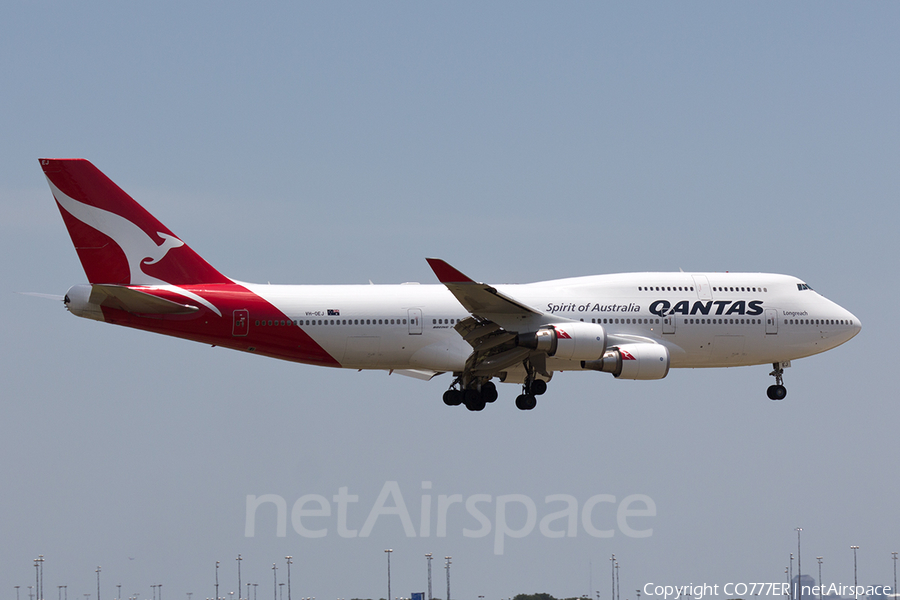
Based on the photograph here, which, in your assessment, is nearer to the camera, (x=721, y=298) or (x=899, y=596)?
(x=721, y=298)

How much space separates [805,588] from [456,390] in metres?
32.8

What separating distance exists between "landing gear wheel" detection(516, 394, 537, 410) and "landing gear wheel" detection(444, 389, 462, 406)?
233 cm

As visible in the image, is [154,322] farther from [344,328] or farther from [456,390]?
[456,390]

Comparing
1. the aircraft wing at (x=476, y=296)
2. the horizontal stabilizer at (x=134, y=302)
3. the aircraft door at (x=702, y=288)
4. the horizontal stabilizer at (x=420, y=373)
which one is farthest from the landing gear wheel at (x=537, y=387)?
the horizontal stabilizer at (x=134, y=302)

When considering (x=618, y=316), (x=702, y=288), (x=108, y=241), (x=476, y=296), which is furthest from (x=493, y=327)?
(x=108, y=241)

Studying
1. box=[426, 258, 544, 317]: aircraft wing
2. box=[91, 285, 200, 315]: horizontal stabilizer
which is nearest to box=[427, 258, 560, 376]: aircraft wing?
box=[426, 258, 544, 317]: aircraft wing

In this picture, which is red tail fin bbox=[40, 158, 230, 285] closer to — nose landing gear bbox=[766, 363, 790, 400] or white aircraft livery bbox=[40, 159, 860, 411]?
white aircraft livery bbox=[40, 159, 860, 411]

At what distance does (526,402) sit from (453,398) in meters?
2.92

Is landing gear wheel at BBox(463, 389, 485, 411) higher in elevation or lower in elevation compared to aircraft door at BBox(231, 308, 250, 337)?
lower

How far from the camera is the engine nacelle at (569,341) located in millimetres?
42719

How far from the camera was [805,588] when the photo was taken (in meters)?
69.5

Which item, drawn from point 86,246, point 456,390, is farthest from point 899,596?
point 86,246

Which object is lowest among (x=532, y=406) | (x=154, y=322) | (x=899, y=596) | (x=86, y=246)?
(x=899, y=596)

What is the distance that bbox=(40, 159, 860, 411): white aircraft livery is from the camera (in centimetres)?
4341
